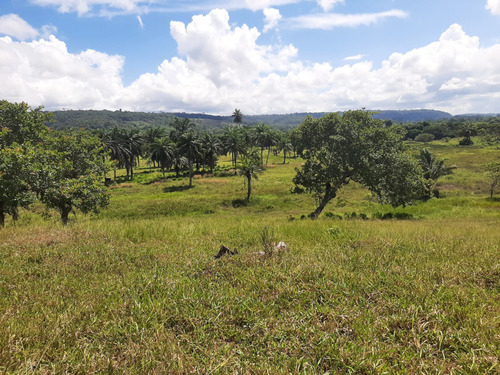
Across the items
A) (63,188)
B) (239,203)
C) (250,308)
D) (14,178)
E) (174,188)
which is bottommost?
(239,203)

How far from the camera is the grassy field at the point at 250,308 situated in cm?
316

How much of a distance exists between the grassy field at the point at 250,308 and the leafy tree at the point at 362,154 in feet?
41.8

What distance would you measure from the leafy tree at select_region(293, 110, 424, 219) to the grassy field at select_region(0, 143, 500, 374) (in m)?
12.8

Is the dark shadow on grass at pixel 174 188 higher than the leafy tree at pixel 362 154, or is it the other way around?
the leafy tree at pixel 362 154

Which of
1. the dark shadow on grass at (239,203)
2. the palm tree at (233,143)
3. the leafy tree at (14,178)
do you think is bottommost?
the dark shadow on grass at (239,203)

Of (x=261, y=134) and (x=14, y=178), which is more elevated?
(x=261, y=134)

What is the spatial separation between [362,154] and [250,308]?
62.3 feet

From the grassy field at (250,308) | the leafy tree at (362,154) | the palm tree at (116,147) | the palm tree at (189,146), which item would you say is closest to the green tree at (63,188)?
the grassy field at (250,308)

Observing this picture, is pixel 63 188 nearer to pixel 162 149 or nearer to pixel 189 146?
pixel 189 146

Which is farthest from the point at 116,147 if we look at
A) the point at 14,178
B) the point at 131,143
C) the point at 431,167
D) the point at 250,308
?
the point at 250,308

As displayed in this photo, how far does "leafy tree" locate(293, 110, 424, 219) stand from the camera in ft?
64.7

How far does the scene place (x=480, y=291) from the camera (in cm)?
457

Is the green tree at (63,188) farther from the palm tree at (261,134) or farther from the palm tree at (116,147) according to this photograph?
the palm tree at (261,134)

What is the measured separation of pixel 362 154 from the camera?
20.3 metres
